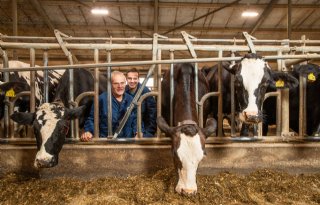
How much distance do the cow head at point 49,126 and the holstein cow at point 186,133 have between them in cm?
110

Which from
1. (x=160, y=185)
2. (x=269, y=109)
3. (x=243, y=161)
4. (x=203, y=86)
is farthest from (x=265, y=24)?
(x=160, y=185)

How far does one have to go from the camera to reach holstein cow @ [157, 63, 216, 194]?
2844 mm

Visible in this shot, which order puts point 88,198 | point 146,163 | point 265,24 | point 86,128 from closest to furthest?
point 88,198, point 146,163, point 86,128, point 265,24

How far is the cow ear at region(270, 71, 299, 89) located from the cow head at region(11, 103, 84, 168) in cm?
232

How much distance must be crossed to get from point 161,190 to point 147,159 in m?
0.67

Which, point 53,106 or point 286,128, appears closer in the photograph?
point 53,106

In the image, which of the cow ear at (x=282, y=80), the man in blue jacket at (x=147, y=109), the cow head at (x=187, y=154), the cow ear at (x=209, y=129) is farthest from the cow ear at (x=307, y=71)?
the man in blue jacket at (x=147, y=109)

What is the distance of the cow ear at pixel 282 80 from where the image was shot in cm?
370

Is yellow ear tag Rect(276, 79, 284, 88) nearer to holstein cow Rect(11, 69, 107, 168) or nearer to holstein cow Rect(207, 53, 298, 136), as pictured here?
holstein cow Rect(207, 53, 298, 136)

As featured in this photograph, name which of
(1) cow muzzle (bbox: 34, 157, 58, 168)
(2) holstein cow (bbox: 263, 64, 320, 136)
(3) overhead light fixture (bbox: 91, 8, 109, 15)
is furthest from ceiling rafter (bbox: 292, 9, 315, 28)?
(1) cow muzzle (bbox: 34, 157, 58, 168)

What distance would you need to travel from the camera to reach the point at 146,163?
12.4 feet

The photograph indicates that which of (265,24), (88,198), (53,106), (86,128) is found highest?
(265,24)

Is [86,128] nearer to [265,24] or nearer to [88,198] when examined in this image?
[88,198]

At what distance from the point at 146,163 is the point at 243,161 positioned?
47.0 inches
